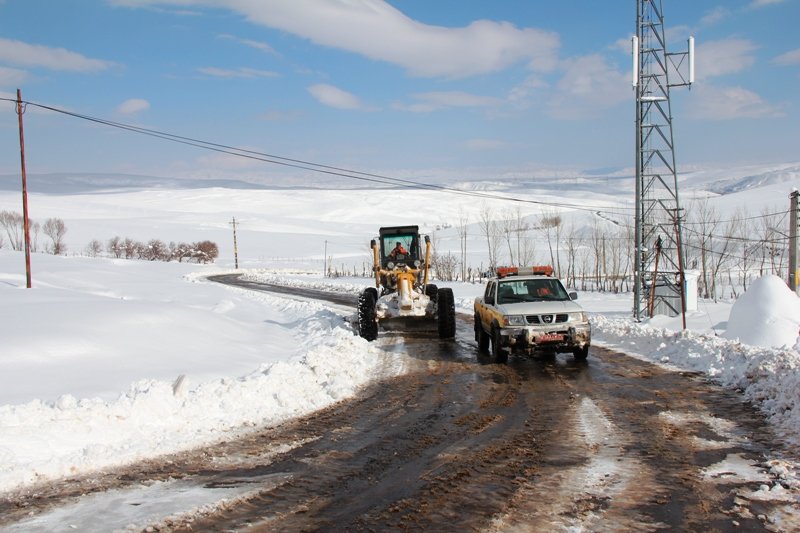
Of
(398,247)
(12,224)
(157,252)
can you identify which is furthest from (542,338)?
(12,224)

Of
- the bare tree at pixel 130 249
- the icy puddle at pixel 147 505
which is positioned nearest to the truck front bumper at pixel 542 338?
the icy puddle at pixel 147 505

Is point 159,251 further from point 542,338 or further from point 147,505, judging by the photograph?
point 147,505

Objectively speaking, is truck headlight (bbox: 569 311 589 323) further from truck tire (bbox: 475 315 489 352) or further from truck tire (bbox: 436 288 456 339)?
truck tire (bbox: 436 288 456 339)

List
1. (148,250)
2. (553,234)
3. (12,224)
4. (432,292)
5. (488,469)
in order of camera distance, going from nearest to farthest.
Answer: (488,469) → (432,292) → (553,234) → (148,250) → (12,224)

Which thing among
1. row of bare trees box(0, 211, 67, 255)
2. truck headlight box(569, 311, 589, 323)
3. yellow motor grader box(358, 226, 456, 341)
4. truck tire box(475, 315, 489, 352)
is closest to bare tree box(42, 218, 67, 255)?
row of bare trees box(0, 211, 67, 255)

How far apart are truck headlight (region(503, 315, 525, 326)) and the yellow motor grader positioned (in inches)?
161

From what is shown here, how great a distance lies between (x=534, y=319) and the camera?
1224 cm

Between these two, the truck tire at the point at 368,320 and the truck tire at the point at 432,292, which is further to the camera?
the truck tire at the point at 432,292

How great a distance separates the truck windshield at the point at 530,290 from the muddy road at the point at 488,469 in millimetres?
3437

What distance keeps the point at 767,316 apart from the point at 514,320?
6420 mm

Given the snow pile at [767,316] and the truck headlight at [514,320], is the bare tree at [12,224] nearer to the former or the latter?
the truck headlight at [514,320]

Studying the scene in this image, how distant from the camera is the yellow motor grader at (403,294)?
1630 cm

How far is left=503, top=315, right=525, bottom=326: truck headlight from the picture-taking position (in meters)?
12.2

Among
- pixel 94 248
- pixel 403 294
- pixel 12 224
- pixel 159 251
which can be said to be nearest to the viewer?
pixel 403 294
